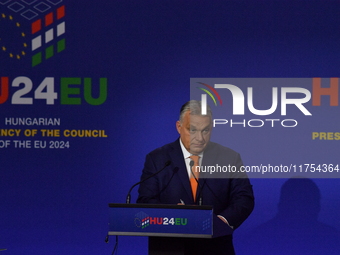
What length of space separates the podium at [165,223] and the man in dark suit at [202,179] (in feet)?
3.74

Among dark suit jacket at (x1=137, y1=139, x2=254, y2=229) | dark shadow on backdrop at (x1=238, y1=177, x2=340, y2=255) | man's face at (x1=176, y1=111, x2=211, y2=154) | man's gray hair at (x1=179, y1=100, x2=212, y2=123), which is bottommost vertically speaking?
dark shadow on backdrop at (x1=238, y1=177, x2=340, y2=255)

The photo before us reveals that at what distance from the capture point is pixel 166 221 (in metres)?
2.72

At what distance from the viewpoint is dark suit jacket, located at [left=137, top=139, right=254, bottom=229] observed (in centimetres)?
405

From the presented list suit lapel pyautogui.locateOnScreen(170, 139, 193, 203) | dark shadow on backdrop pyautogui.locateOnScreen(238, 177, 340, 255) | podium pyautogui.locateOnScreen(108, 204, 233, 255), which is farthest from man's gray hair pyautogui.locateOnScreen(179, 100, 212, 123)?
podium pyautogui.locateOnScreen(108, 204, 233, 255)

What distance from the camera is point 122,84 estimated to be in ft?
14.5

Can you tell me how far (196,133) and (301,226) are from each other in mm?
1212

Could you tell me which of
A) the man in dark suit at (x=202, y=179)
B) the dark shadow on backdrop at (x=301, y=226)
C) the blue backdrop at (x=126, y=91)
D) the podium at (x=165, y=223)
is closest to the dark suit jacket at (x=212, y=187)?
the man in dark suit at (x=202, y=179)

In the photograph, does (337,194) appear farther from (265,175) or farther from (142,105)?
(142,105)

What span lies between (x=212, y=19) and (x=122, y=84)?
967 mm

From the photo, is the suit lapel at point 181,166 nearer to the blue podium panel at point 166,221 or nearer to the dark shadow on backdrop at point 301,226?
the dark shadow on backdrop at point 301,226

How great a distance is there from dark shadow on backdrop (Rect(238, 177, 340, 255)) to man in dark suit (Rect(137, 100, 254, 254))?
1.06 ft

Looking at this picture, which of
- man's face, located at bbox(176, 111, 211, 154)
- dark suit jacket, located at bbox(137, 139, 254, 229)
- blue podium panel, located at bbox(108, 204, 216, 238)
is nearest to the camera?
blue podium panel, located at bbox(108, 204, 216, 238)

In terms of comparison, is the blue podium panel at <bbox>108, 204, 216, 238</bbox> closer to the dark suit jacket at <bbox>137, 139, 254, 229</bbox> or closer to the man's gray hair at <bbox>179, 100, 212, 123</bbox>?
the dark suit jacket at <bbox>137, 139, 254, 229</bbox>

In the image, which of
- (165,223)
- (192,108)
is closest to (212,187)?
(192,108)
